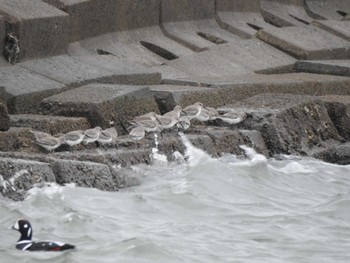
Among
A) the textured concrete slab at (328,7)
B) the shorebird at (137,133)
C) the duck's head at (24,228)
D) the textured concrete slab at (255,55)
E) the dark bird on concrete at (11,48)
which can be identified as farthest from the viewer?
the textured concrete slab at (328,7)

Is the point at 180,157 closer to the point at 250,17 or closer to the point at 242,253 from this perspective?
the point at 242,253

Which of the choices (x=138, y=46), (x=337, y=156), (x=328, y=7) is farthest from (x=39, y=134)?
(x=328, y=7)

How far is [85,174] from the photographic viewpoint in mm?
12688

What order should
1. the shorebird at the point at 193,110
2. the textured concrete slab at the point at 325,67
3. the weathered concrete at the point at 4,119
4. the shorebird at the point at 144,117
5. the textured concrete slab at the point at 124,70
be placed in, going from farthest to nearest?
1. the textured concrete slab at the point at 325,67
2. the textured concrete slab at the point at 124,70
3. the shorebird at the point at 193,110
4. the shorebird at the point at 144,117
5. the weathered concrete at the point at 4,119

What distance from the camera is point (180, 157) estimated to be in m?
14.5

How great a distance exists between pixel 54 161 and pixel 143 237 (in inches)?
49.0

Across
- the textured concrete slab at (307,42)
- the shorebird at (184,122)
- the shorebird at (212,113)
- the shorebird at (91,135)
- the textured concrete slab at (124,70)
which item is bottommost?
the textured concrete slab at (307,42)

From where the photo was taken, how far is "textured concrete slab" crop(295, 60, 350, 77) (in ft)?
63.5

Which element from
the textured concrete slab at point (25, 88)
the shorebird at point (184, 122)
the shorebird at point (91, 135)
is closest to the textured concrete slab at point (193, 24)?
the textured concrete slab at point (25, 88)

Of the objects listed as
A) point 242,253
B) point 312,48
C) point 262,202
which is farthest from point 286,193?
point 312,48

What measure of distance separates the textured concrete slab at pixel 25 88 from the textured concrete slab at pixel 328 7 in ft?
37.6

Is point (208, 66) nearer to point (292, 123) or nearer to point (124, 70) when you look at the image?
point (124, 70)

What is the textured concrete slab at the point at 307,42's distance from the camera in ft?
69.1

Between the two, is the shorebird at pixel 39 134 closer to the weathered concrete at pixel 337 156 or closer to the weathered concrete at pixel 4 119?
the weathered concrete at pixel 4 119
